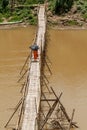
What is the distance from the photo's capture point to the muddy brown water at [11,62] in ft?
70.4

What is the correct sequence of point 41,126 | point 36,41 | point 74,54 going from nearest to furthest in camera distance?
point 41,126 < point 36,41 < point 74,54

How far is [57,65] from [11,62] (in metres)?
3.12

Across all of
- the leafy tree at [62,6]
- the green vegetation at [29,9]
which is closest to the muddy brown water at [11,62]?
the green vegetation at [29,9]

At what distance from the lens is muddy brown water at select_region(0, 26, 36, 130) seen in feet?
70.4

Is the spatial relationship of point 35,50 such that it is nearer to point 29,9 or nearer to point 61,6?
point 61,6

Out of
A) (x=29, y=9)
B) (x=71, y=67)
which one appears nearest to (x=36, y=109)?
(x=71, y=67)

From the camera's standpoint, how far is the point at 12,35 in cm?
3472

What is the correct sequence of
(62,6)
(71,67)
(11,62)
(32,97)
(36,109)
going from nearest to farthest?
(36,109), (32,97), (71,67), (11,62), (62,6)

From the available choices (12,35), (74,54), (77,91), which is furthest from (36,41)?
(12,35)

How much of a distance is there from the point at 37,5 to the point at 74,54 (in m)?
11.1

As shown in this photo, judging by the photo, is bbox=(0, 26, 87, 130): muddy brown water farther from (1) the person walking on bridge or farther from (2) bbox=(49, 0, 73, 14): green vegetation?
(2) bbox=(49, 0, 73, 14): green vegetation

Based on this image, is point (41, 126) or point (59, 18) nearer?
point (41, 126)

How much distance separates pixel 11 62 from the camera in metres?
27.9

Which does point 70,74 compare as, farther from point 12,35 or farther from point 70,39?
point 12,35
